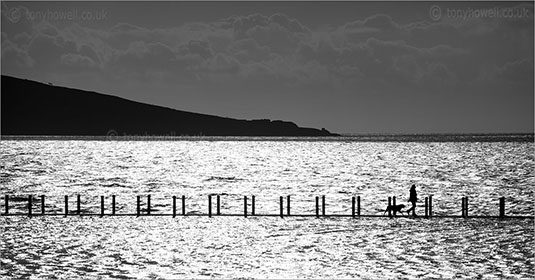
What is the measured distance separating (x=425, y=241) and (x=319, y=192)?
148 ft

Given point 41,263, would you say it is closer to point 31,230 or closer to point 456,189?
point 31,230

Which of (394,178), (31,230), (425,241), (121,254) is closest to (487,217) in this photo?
(425,241)

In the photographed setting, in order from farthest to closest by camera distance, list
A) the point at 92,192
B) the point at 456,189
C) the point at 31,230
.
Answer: the point at 456,189, the point at 92,192, the point at 31,230

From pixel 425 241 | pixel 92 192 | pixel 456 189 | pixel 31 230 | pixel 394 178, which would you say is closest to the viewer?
Answer: pixel 425 241

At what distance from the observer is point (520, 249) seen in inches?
1794

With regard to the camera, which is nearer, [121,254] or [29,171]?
[121,254]

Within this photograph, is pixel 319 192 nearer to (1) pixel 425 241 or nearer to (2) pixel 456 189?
(2) pixel 456 189

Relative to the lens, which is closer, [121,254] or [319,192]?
[121,254]

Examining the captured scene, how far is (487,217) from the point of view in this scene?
194 ft

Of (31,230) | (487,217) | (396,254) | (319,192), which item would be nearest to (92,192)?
(319,192)

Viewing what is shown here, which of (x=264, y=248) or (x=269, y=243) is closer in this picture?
(x=264, y=248)

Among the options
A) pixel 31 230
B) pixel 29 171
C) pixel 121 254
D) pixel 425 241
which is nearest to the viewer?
pixel 121 254

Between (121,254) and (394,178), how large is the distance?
8441 centimetres

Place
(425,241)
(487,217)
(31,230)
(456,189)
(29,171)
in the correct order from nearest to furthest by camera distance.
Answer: (425,241) → (31,230) → (487,217) → (456,189) → (29,171)
